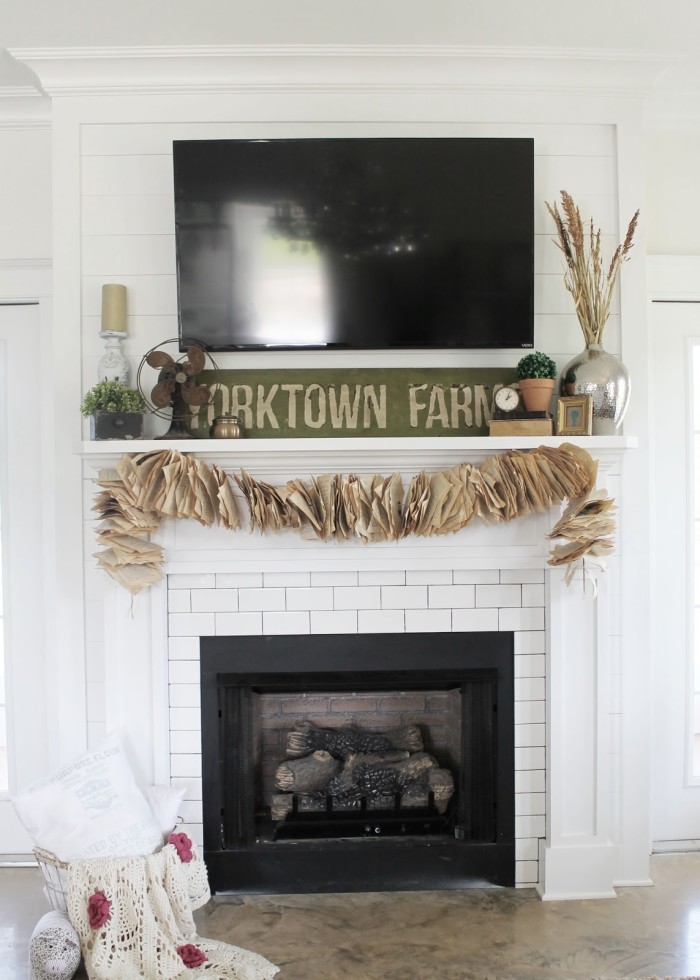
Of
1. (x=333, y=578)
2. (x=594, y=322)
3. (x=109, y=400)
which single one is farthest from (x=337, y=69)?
(x=333, y=578)

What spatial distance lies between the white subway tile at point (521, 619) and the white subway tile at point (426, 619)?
0.17m

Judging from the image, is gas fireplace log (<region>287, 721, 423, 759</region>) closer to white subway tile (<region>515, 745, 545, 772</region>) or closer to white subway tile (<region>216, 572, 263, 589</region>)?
white subway tile (<region>515, 745, 545, 772</region>)

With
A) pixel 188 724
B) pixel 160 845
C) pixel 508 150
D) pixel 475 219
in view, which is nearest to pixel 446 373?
pixel 475 219

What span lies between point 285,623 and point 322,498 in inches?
17.0

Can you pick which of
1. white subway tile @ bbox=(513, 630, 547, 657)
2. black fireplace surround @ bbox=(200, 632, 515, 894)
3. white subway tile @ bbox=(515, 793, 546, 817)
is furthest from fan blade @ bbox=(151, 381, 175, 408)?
white subway tile @ bbox=(515, 793, 546, 817)

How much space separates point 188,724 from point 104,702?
28 centimetres

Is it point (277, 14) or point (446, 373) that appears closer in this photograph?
point (277, 14)

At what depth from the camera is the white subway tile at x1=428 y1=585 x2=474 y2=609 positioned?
2342 millimetres

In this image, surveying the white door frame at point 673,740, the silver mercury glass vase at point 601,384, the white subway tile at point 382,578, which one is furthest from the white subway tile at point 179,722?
the white door frame at point 673,740

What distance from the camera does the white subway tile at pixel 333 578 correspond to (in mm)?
2326

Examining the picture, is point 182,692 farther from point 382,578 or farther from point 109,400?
point 109,400

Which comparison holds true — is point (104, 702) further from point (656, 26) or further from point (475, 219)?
point (656, 26)

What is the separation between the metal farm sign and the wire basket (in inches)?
49.5

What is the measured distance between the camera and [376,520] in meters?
2.19
